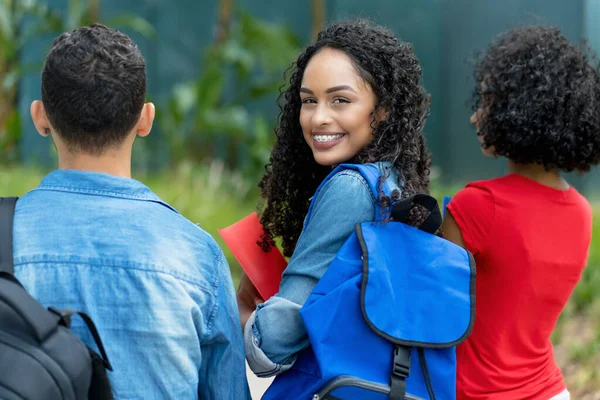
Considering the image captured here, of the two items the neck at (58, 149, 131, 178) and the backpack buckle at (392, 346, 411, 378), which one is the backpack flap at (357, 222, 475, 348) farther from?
the neck at (58, 149, 131, 178)

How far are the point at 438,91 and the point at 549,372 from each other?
687 centimetres

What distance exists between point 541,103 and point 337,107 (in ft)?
2.56

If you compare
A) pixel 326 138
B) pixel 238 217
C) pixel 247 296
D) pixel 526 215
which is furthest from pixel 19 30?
pixel 526 215

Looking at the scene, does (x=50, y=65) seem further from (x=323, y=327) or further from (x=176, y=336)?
(x=323, y=327)

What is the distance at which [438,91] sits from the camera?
923 cm

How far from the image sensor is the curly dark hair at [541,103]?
271 cm

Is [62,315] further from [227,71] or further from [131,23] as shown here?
[227,71]

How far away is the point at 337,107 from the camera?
7.86 feet

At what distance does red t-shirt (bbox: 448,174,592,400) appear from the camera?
255 cm

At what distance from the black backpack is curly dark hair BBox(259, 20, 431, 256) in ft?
3.10

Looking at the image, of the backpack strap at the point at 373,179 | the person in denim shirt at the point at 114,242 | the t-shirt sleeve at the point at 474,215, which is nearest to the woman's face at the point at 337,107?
the backpack strap at the point at 373,179

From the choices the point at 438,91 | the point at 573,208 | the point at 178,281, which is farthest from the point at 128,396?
the point at 438,91

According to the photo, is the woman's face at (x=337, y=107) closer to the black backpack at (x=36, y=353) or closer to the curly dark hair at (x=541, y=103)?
the curly dark hair at (x=541, y=103)

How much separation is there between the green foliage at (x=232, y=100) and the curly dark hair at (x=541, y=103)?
546cm
